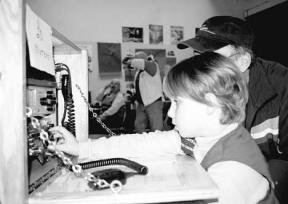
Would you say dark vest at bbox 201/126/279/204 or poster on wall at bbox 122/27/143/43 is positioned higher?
poster on wall at bbox 122/27/143/43

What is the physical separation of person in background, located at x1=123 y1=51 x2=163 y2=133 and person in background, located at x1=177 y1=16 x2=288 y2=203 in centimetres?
256

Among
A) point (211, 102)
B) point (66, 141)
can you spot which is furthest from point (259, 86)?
point (66, 141)

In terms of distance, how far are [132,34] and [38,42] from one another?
456 cm

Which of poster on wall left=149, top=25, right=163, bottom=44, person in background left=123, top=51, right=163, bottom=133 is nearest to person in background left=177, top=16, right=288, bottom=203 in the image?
person in background left=123, top=51, right=163, bottom=133

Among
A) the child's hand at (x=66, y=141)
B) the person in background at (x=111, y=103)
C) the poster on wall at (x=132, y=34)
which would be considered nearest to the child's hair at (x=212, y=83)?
the child's hand at (x=66, y=141)

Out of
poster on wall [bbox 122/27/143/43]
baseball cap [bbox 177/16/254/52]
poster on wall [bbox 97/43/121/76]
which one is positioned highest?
poster on wall [bbox 122/27/143/43]

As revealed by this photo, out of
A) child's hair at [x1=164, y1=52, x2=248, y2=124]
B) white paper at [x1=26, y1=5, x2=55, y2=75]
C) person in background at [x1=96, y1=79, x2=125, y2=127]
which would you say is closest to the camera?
white paper at [x1=26, y1=5, x2=55, y2=75]

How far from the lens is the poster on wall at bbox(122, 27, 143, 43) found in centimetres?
515

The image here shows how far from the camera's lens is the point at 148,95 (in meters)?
3.88

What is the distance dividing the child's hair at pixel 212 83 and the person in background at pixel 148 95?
291 centimetres

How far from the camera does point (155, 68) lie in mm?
3877

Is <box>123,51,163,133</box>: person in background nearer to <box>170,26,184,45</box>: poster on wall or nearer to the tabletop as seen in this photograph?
<box>170,26,184,45</box>: poster on wall

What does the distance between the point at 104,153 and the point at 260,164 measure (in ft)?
1.50

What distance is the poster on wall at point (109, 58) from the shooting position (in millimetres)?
5062
